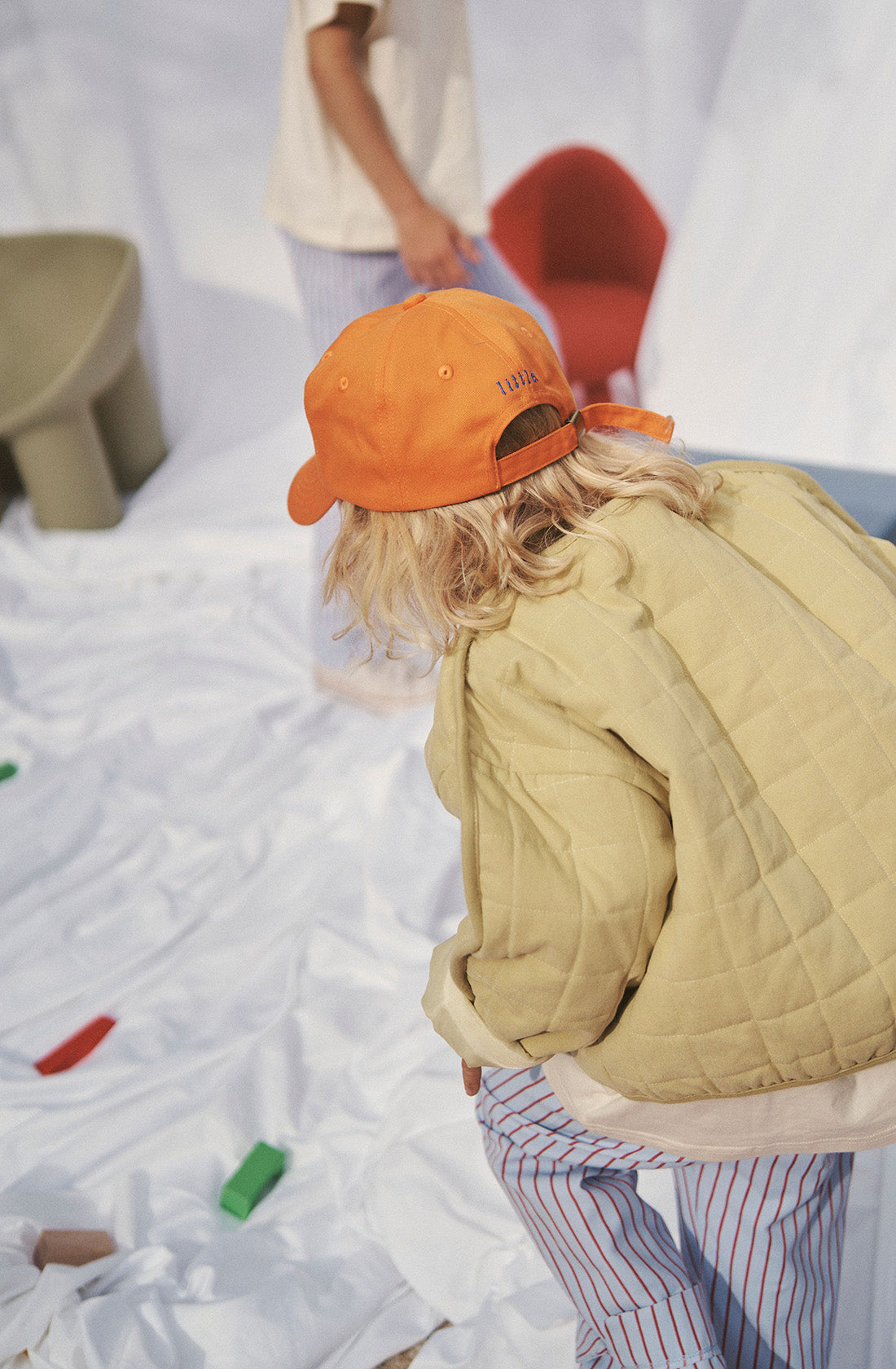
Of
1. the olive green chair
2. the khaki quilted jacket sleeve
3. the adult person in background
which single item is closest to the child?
the khaki quilted jacket sleeve

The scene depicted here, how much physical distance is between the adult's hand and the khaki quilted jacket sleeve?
83cm

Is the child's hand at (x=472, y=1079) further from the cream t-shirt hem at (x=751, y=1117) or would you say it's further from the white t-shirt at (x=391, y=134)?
the white t-shirt at (x=391, y=134)

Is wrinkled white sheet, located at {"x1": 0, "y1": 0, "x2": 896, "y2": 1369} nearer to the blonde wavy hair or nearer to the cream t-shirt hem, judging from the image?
the cream t-shirt hem

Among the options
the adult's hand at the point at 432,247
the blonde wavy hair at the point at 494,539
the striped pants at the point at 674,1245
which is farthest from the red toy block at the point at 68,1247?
the adult's hand at the point at 432,247

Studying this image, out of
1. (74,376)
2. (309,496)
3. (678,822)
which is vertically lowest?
(74,376)

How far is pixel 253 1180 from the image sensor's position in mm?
970

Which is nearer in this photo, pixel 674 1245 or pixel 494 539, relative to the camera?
pixel 494 539

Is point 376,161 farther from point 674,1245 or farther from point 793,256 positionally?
point 674,1245

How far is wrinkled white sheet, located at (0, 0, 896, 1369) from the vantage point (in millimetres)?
895

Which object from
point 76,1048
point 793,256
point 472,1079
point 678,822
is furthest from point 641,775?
point 793,256

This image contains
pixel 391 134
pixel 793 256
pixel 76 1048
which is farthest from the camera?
pixel 793 256

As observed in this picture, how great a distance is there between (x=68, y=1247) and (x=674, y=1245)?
0.53m

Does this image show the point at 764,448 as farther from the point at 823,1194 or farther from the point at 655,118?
the point at 823,1194

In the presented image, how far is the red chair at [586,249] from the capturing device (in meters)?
2.13
